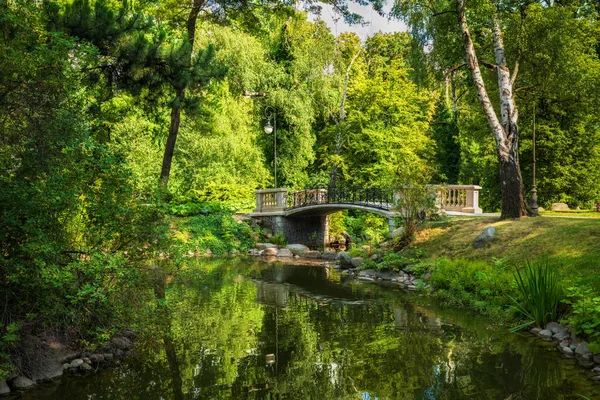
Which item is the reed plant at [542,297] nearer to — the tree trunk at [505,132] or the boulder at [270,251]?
the tree trunk at [505,132]

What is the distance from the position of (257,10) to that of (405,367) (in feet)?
34.6

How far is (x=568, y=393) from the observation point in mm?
5840

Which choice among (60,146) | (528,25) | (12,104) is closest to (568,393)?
(60,146)

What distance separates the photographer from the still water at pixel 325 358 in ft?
19.7

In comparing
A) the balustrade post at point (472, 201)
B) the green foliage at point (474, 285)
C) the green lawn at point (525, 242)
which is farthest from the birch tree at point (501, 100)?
the green foliage at point (474, 285)

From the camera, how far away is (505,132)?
14.6 metres

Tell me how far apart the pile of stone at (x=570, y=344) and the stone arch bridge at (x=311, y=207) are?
1097 centimetres

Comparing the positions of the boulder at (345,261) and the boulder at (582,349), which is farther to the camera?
the boulder at (345,261)

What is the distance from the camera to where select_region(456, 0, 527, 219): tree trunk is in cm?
1423

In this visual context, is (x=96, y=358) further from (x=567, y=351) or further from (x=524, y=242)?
(x=524, y=242)

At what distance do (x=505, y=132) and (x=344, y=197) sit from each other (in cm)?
925

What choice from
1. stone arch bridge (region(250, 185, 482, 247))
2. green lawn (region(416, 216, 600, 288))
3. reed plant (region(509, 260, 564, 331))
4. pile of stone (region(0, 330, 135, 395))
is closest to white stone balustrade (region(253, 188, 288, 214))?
stone arch bridge (region(250, 185, 482, 247))

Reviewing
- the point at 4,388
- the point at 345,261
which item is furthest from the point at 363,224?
the point at 4,388

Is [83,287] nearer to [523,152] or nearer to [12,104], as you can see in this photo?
[12,104]
